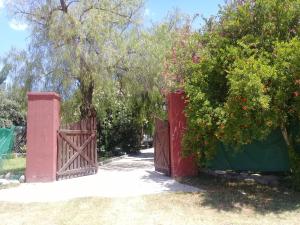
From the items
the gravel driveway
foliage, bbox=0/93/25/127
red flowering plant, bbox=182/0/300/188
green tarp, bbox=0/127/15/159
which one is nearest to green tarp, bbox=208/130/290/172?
red flowering plant, bbox=182/0/300/188

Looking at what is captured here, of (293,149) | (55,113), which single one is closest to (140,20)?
(55,113)

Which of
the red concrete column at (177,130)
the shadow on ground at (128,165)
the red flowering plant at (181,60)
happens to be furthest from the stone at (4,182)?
the red flowering plant at (181,60)

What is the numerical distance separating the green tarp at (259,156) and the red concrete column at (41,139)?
5202mm

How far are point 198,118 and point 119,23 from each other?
28.0ft

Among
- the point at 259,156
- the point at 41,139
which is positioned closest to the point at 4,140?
the point at 41,139

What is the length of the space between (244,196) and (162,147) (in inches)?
161

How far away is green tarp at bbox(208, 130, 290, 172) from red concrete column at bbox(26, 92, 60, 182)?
17.1ft

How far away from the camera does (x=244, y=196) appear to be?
1041 cm

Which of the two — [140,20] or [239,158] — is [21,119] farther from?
[239,158]

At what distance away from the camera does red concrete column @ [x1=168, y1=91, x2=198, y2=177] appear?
42.1ft

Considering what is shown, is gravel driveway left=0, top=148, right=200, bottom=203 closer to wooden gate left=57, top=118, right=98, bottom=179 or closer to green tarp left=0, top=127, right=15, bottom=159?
wooden gate left=57, top=118, right=98, bottom=179

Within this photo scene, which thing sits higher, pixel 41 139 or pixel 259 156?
pixel 41 139

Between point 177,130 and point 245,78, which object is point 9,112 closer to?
point 177,130

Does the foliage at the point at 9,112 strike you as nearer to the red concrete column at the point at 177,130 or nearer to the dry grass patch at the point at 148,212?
the red concrete column at the point at 177,130
